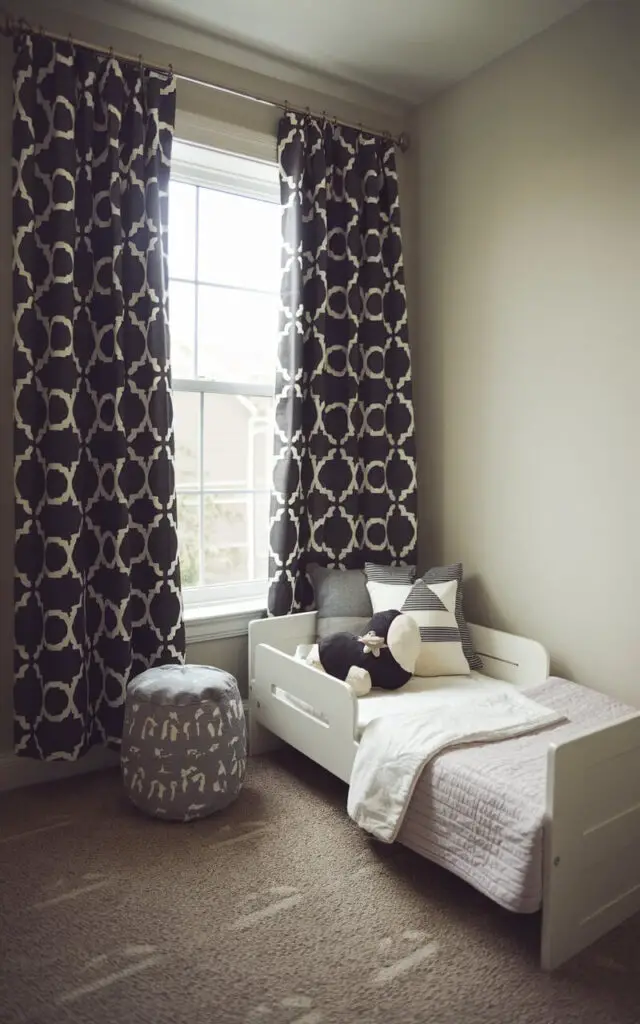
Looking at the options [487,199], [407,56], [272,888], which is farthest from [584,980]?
[407,56]

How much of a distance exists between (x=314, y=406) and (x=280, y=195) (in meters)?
0.83

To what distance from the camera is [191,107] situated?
2.65 meters

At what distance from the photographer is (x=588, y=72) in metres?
2.44

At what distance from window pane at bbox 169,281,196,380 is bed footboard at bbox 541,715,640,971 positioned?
Result: 2015 mm

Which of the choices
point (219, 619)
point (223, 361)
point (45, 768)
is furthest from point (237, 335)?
point (45, 768)

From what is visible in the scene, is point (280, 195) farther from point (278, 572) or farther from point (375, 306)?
point (278, 572)

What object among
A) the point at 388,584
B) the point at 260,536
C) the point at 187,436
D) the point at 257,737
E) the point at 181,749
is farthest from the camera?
the point at 260,536

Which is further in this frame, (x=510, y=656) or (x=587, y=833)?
(x=510, y=656)

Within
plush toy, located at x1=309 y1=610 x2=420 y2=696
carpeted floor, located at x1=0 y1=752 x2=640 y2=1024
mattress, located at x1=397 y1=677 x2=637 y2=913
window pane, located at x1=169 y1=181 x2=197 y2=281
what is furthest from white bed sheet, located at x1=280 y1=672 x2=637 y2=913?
window pane, located at x1=169 y1=181 x2=197 y2=281

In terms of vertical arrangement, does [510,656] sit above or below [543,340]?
below

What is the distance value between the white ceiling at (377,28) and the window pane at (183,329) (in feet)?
2.96

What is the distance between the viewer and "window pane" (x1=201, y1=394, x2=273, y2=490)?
3.00 metres

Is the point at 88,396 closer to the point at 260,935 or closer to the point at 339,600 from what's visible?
the point at 339,600

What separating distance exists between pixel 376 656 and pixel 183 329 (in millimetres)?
1479
